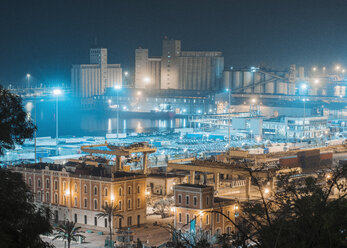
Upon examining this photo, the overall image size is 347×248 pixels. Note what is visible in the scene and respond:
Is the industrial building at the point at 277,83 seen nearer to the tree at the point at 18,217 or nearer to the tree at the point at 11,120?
the tree at the point at 11,120

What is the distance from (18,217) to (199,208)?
6.94 m

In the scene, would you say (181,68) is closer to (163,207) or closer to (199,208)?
(163,207)

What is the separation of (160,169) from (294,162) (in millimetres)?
3925

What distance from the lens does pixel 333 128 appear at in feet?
128

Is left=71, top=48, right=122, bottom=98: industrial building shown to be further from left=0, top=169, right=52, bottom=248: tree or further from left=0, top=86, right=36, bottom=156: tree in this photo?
left=0, top=169, right=52, bottom=248: tree

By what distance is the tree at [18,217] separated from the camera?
6.02 m

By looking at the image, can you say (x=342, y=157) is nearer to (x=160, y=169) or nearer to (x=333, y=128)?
(x=160, y=169)

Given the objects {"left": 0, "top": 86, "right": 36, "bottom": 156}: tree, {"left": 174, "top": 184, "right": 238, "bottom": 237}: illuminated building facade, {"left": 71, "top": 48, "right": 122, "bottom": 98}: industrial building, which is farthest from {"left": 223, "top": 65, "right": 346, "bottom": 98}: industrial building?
{"left": 0, "top": 86, "right": 36, "bottom": 156}: tree

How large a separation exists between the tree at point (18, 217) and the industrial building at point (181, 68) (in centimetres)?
5947

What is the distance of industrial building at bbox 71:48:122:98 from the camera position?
7888 centimetres

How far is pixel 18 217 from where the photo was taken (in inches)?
247

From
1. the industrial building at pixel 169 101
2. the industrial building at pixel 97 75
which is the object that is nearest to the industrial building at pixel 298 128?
the industrial building at pixel 169 101

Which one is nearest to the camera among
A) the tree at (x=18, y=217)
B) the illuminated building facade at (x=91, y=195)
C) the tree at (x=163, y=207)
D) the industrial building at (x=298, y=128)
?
the tree at (x=18, y=217)

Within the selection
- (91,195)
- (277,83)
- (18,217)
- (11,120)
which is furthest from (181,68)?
(18,217)
